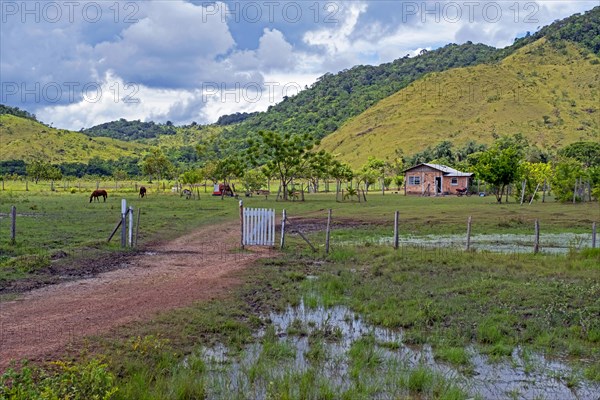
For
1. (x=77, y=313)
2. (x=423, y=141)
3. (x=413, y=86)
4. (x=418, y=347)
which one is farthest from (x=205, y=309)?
(x=413, y=86)

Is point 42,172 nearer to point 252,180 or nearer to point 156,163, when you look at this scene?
point 156,163

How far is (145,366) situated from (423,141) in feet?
363

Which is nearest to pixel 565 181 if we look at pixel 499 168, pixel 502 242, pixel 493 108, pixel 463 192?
pixel 499 168

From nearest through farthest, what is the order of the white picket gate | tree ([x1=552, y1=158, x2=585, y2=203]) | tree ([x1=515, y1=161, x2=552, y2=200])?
the white picket gate → tree ([x1=552, y1=158, x2=585, y2=203]) → tree ([x1=515, y1=161, x2=552, y2=200])

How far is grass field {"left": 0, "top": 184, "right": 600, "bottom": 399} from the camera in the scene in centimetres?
712

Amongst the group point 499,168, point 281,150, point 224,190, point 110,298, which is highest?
point 281,150

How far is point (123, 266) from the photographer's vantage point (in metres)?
15.7

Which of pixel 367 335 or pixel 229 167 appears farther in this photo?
pixel 229 167

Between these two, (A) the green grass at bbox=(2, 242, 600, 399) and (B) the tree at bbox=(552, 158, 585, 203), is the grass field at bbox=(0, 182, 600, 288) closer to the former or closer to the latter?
(A) the green grass at bbox=(2, 242, 600, 399)

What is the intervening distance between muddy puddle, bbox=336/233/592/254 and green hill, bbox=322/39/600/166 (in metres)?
80.8

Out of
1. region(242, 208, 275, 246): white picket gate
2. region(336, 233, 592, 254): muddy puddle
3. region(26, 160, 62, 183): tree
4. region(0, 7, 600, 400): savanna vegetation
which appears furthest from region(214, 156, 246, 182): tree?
region(242, 208, 275, 246): white picket gate

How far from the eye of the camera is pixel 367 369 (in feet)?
26.2

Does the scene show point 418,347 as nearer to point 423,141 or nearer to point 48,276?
point 48,276

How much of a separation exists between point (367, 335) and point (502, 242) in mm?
15028
